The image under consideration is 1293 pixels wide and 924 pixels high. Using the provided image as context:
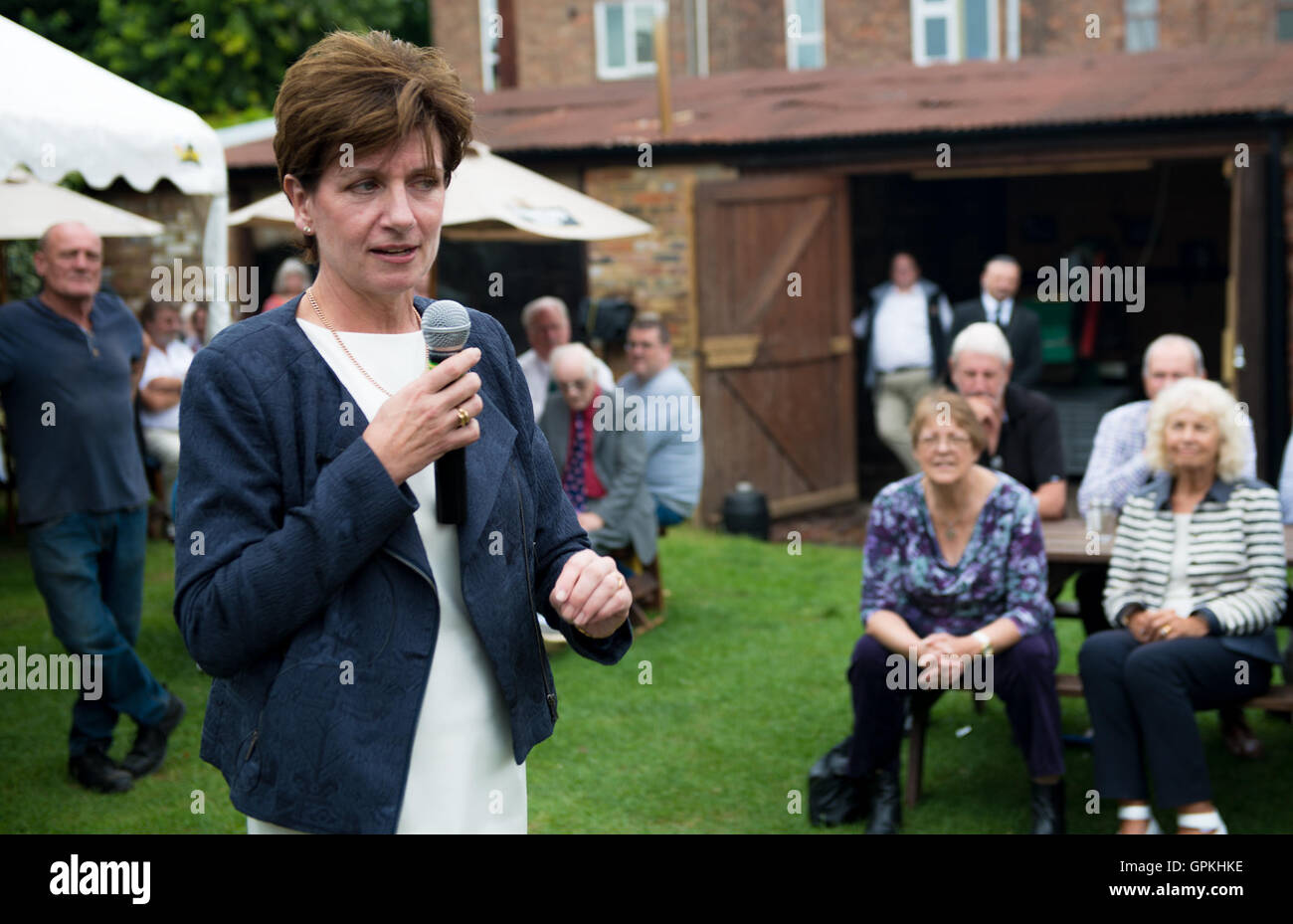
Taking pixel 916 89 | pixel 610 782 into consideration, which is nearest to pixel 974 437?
pixel 610 782

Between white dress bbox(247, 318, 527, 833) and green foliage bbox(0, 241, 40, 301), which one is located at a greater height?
green foliage bbox(0, 241, 40, 301)

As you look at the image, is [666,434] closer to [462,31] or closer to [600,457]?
[600,457]

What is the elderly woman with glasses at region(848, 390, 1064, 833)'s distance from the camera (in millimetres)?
5359

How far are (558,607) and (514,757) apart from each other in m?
0.26

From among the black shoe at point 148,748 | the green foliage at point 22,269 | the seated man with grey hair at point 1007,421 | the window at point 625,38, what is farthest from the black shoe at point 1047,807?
the window at point 625,38

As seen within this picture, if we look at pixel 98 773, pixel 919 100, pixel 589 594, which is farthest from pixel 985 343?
pixel 919 100

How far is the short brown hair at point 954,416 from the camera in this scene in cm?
552

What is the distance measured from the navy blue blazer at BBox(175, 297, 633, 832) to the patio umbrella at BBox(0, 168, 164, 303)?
6.26m

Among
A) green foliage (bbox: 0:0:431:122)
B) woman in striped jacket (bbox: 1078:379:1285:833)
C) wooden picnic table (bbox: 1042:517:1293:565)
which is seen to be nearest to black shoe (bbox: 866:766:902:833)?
woman in striped jacket (bbox: 1078:379:1285:833)

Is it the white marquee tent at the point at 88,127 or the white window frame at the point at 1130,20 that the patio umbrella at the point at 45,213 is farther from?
the white window frame at the point at 1130,20

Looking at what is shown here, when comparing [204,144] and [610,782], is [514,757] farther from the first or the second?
[204,144]

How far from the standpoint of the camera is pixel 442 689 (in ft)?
6.79

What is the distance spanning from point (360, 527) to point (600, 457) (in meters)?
6.54

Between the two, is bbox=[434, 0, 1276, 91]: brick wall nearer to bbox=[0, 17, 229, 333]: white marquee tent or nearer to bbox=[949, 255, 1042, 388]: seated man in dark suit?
bbox=[949, 255, 1042, 388]: seated man in dark suit
